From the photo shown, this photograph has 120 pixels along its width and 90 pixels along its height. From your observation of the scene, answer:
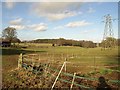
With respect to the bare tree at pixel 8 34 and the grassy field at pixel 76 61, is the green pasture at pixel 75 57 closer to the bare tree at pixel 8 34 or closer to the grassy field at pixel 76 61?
the grassy field at pixel 76 61

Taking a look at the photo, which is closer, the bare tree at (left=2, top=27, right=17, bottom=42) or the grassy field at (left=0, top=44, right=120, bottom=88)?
the grassy field at (left=0, top=44, right=120, bottom=88)

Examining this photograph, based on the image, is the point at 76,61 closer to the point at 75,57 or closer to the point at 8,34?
the point at 75,57

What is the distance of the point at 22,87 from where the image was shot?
38.8ft

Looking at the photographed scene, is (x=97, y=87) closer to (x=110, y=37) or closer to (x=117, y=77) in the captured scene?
(x=117, y=77)

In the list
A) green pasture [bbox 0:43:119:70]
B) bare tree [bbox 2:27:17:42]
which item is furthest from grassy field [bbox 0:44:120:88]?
bare tree [bbox 2:27:17:42]

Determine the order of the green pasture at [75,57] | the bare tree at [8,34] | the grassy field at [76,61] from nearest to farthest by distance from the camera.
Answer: the grassy field at [76,61], the green pasture at [75,57], the bare tree at [8,34]

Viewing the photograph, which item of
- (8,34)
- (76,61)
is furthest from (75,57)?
(8,34)

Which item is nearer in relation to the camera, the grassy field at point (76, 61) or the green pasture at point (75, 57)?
the grassy field at point (76, 61)

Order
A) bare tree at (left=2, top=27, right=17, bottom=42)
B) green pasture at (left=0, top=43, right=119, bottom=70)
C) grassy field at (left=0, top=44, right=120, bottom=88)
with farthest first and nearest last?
1. bare tree at (left=2, top=27, right=17, bottom=42)
2. green pasture at (left=0, top=43, right=119, bottom=70)
3. grassy field at (left=0, top=44, right=120, bottom=88)

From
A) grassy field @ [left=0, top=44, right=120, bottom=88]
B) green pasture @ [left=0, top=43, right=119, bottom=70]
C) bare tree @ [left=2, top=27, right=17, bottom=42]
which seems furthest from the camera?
bare tree @ [left=2, top=27, right=17, bottom=42]

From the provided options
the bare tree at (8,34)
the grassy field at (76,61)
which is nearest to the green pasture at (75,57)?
the grassy field at (76,61)

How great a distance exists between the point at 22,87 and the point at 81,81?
3566 mm

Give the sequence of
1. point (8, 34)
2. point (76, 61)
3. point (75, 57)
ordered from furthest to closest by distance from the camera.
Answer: point (8, 34)
point (75, 57)
point (76, 61)

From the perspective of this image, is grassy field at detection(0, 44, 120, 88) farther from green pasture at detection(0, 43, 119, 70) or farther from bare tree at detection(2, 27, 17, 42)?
bare tree at detection(2, 27, 17, 42)
